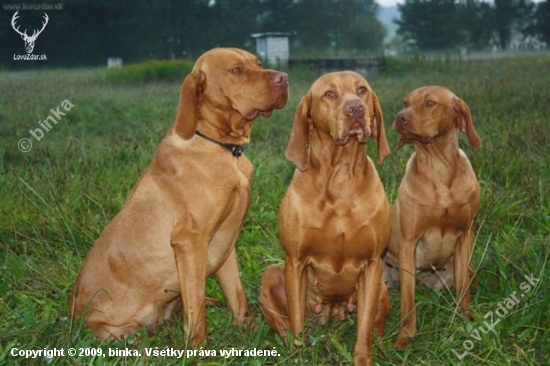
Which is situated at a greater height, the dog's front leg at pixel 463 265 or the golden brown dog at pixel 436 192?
the golden brown dog at pixel 436 192

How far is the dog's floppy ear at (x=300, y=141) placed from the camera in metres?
3.57

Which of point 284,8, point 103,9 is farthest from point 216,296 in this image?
point 284,8

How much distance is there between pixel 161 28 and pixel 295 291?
17.3 meters

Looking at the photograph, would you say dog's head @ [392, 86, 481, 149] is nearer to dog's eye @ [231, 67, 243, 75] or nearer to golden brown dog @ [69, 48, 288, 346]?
golden brown dog @ [69, 48, 288, 346]

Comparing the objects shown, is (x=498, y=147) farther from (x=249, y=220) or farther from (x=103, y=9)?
(x=103, y=9)

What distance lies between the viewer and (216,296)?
4613 millimetres

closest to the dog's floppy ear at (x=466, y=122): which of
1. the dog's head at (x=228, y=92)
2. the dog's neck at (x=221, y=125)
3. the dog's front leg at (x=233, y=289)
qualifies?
the dog's head at (x=228, y=92)

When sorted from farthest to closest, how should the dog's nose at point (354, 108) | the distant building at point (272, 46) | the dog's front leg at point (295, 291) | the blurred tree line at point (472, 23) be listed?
the distant building at point (272, 46) → the blurred tree line at point (472, 23) → the dog's front leg at point (295, 291) → the dog's nose at point (354, 108)

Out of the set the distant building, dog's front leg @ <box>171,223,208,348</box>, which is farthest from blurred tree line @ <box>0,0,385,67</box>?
dog's front leg @ <box>171,223,208,348</box>

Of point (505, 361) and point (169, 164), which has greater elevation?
point (169, 164)

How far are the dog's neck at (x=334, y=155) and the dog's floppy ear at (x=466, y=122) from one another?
872mm

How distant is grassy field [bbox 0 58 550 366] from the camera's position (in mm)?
3660

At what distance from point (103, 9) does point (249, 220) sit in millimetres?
14834

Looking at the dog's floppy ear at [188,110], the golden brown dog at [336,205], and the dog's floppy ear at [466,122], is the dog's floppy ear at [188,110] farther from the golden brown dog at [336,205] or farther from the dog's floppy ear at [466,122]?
the dog's floppy ear at [466,122]
